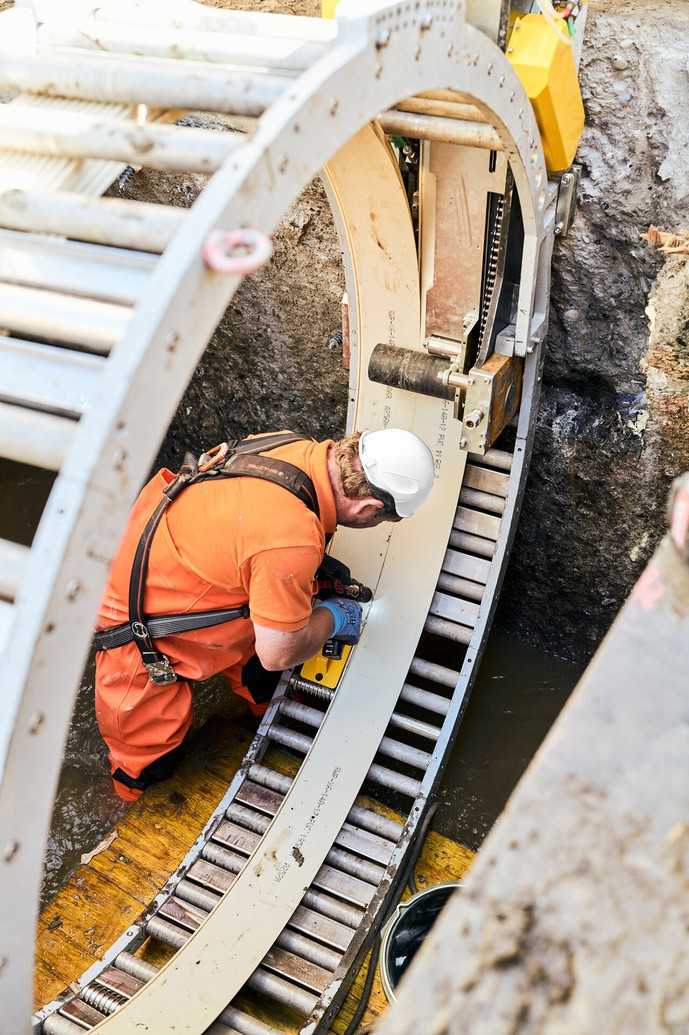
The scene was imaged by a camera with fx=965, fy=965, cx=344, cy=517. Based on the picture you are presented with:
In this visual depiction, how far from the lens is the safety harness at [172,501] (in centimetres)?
347

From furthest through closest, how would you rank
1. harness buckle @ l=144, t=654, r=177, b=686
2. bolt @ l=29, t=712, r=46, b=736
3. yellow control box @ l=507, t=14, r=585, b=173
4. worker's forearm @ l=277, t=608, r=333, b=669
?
harness buckle @ l=144, t=654, r=177, b=686
worker's forearm @ l=277, t=608, r=333, b=669
yellow control box @ l=507, t=14, r=585, b=173
bolt @ l=29, t=712, r=46, b=736

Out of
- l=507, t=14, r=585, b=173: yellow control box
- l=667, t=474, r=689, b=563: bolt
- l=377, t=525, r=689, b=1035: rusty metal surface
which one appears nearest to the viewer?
l=377, t=525, r=689, b=1035: rusty metal surface

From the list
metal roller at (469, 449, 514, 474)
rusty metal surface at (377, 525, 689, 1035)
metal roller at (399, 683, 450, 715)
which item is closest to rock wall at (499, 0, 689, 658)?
metal roller at (469, 449, 514, 474)

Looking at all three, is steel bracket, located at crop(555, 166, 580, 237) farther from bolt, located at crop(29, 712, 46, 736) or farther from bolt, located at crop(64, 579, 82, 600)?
bolt, located at crop(29, 712, 46, 736)

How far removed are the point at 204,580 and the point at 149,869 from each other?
1.40 m

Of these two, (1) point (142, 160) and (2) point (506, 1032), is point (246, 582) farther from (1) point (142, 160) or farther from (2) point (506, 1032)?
(2) point (506, 1032)

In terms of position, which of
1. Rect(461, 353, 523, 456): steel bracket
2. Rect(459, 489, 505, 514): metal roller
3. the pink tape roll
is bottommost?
Rect(459, 489, 505, 514): metal roller

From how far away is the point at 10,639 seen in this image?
173cm

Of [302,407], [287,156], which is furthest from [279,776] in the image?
[287,156]

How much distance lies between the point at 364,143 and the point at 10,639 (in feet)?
8.72

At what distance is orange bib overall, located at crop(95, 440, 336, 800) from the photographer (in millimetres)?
3381

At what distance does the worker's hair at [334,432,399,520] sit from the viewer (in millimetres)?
3480

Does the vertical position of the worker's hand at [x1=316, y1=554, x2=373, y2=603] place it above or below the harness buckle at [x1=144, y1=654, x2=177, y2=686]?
above

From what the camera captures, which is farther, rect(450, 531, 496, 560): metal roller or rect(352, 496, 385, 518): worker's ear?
rect(450, 531, 496, 560): metal roller
